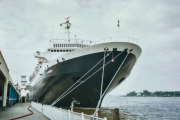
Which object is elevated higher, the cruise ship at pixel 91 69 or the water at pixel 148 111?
the cruise ship at pixel 91 69

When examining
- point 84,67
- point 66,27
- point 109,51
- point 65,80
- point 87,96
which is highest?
point 66,27

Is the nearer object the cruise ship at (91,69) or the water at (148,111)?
the cruise ship at (91,69)

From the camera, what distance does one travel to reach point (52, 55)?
22.9 meters

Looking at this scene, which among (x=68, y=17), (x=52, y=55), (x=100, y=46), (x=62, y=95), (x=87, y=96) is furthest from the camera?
(x=68, y=17)

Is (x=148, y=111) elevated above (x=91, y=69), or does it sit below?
below

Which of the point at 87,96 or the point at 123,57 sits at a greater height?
the point at 123,57

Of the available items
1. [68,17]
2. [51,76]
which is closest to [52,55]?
[51,76]

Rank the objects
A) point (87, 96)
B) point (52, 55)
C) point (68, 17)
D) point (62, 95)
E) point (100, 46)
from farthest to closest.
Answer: point (68, 17) → point (52, 55) → point (62, 95) → point (87, 96) → point (100, 46)

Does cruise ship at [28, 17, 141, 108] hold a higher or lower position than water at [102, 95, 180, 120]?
higher

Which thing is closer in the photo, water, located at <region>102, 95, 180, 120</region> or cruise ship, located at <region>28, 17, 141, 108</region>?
cruise ship, located at <region>28, 17, 141, 108</region>

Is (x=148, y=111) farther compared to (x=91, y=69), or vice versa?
(x=148, y=111)

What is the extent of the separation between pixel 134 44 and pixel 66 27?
11759mm

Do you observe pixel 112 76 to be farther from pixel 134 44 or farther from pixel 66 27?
pixel 66 27

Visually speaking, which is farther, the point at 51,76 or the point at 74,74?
the point at 51,76
